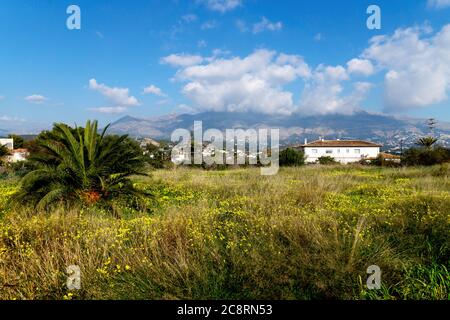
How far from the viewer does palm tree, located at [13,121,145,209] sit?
7168mm

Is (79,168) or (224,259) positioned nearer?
(224,259)

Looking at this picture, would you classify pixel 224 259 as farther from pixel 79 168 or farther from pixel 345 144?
pixel 345 144

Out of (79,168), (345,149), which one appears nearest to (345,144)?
(345,149)

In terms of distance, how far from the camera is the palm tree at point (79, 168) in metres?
7.17

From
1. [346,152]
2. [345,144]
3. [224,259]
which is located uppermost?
[345,144]

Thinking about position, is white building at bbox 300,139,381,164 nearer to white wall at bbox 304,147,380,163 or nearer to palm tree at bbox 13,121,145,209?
white wall at bbox 304,147,380,163

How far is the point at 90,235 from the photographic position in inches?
185

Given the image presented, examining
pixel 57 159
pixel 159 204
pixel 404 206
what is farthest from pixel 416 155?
pixel 57 159

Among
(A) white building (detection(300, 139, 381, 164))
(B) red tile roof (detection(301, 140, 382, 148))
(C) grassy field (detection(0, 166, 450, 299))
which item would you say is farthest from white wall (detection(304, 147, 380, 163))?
(C) grassy field (detection(0, 166, 450, 299))

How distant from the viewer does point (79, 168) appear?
7.68 metres

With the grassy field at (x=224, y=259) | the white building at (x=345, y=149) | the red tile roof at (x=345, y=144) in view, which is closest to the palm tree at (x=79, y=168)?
the grassy field at (x=224, y=259)
